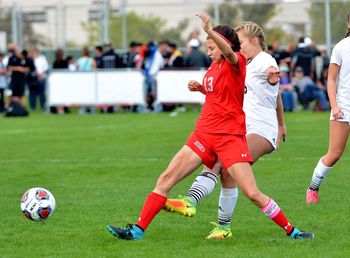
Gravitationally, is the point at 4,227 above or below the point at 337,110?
below

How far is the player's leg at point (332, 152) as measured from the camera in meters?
10.7

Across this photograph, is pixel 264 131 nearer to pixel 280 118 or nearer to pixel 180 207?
pixel 280 118

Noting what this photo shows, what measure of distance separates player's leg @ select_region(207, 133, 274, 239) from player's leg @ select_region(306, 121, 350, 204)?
164 centimetres

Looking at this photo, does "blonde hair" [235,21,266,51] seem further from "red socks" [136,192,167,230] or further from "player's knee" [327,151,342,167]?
"player's knee" [327,151,342,167]

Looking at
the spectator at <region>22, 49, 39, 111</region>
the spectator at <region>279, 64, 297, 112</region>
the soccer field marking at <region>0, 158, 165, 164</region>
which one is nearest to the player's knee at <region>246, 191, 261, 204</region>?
the soccer field marking at <region>0, 158, 165, 164</region>

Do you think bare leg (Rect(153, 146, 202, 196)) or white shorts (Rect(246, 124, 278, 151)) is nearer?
bare leg (Rect(153, 146, 202, 196))

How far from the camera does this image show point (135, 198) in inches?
473

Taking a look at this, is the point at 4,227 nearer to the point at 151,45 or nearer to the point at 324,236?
the point at 324,236

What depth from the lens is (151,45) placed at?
1260 inches

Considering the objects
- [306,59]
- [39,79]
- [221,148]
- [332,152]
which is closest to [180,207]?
[221,148]

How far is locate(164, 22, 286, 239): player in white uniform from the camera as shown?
9.17 m

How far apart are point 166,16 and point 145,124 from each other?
45.7 ft

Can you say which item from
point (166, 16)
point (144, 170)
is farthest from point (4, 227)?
point (166, 16)

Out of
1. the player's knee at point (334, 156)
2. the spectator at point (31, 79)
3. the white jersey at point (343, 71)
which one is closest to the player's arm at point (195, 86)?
the white jersey at point (343, 71)
